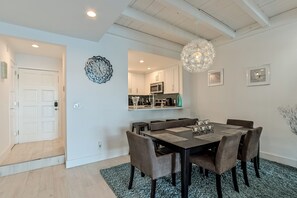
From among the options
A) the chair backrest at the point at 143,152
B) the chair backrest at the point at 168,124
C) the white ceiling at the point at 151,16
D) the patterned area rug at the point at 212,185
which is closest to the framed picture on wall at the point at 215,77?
the white ceiling at the point at 151,16

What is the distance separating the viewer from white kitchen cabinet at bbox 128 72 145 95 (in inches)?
244

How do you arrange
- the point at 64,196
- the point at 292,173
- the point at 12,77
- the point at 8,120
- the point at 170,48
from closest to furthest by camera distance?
the point at 64,196 → the point at 292,173 → the point at 8,120 → the point at 12,77 → the point at 170,48

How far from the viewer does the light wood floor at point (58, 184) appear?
1.96m

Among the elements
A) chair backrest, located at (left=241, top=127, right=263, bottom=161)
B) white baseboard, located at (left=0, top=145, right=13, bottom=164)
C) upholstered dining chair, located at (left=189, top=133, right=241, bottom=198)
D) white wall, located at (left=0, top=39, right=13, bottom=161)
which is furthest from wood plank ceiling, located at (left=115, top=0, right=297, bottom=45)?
white baseboard, located at (left=0, top=145, right=13, bottom=164)

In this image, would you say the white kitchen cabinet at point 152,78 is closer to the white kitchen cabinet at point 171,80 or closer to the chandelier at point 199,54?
the white kitchen cabinet at point 171,80

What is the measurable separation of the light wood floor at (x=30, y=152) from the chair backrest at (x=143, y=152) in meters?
1.90

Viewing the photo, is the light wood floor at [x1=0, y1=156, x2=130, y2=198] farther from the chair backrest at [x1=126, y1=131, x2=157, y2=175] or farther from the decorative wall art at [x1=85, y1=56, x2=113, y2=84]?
the decorative wall art at [x1=85, y1=56, x2=113, y2=84]

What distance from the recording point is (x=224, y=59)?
3762mm

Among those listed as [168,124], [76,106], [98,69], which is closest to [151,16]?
[98,69]

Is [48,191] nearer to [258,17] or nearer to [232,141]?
[232,141]

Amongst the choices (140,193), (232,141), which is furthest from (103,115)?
(232,141)

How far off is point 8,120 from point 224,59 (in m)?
5.02

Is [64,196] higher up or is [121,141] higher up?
[121,141]

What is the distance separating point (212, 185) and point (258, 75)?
2.39 metres
